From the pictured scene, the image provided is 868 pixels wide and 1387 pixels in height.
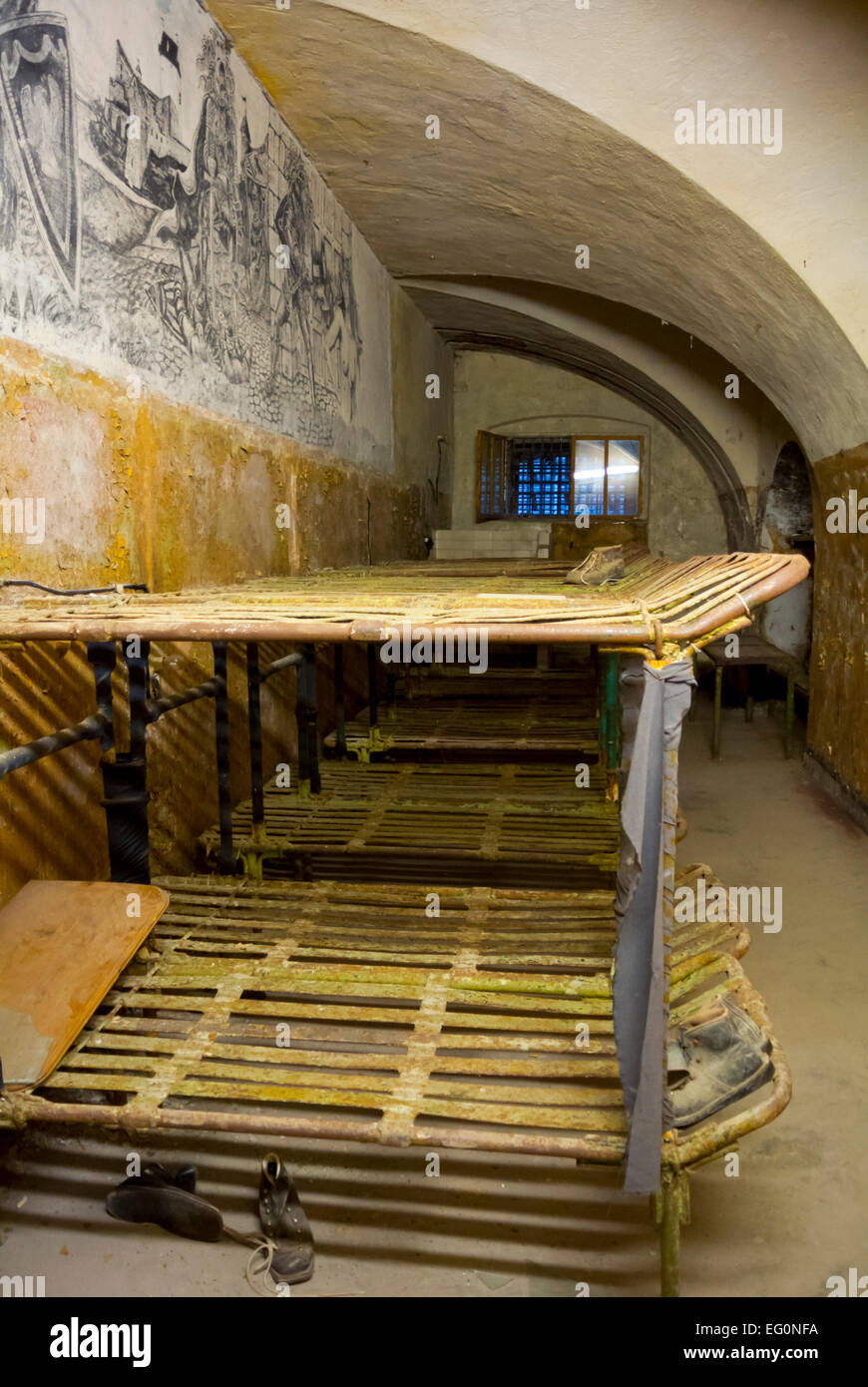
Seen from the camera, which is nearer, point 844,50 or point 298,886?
point 298,886

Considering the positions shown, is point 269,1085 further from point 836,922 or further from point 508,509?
point 508,509

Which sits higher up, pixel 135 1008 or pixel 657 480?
pixel 657 480

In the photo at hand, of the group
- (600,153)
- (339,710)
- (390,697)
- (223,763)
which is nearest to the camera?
(223,763)

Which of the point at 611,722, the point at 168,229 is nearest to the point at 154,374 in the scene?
the point at 168,229

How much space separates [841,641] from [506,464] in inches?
280

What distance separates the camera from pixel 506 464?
12.0 m

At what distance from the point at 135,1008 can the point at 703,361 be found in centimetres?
731

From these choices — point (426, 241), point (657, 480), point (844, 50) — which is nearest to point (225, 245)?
point (844, 50)

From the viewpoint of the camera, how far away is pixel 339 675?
5.18 m

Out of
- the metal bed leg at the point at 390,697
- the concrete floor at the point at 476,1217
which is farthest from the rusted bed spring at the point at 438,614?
the metal bed leg at the point at 390,697

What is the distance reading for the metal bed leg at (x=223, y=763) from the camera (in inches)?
129

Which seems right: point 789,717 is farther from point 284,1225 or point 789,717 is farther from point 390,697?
point 284,1225

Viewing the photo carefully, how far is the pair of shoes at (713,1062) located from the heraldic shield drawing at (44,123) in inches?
110
